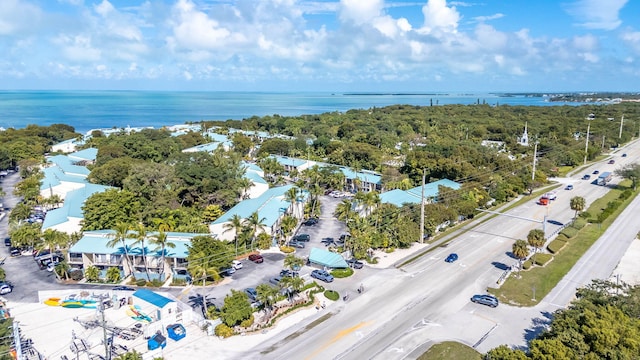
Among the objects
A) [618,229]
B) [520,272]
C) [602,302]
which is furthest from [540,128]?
[602,302]

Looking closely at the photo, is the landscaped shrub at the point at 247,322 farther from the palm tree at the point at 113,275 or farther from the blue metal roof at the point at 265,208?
the blue metal roof at the point at 265,208

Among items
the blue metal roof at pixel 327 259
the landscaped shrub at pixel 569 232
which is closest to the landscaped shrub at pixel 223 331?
the blue metal roof at pixel 327 259

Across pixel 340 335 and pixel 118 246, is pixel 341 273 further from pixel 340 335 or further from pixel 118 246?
pixel 118 246

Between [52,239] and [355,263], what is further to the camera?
[355,263]

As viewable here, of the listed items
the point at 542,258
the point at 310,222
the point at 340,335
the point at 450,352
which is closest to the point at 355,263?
the point at 340,335

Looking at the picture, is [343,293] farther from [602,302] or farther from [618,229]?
[618,229]

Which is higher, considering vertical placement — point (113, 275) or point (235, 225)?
point (235, 225)

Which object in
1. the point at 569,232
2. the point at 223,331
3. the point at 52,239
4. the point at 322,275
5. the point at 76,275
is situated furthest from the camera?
the point at 569,232
